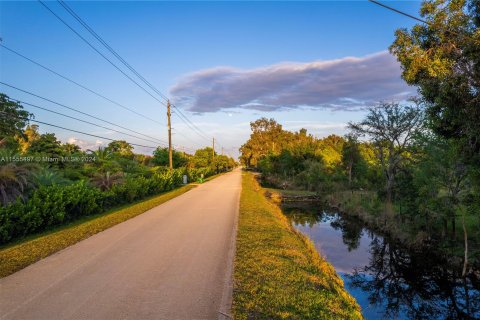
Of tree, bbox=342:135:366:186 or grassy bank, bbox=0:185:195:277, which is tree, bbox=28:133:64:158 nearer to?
grassy bank, bbox=0:185:195:277

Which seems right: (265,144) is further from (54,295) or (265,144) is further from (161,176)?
(54,295)

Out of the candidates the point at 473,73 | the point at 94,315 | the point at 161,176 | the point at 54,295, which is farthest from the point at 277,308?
the point at 161,176

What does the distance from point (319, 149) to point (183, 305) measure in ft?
143

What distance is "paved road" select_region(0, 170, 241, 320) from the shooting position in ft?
17.1

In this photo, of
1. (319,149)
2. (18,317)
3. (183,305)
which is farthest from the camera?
(319,149)

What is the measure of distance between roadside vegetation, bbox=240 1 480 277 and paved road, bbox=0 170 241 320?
6315 mm

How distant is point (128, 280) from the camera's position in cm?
655

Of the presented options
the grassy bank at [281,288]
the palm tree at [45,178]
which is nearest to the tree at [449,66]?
the grassy bank at [281,288]

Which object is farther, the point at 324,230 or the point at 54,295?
the point at 324,230

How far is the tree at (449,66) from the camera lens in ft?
20.9

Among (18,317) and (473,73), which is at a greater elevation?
(473,73)

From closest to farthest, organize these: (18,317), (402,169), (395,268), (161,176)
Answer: (18,317)
(395,268)
(402,169)
(161,176)

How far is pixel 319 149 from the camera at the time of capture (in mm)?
46750

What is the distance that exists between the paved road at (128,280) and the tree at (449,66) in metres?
6.18
